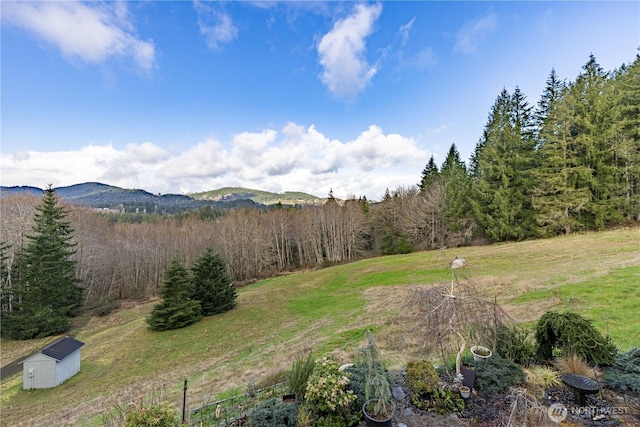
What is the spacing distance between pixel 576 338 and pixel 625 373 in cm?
78

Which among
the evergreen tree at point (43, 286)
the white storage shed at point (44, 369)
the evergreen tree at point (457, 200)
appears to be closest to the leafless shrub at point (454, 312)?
the white storage shed at point (44, 369)

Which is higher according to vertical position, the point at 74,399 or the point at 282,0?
the point at 282,0

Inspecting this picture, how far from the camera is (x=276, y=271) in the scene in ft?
118

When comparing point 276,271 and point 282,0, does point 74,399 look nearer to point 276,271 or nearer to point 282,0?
point 282,0

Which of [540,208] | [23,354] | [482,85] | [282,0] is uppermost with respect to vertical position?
[282,0]

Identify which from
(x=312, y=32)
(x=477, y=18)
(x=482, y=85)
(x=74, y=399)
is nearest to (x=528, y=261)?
(x=482, y=85)

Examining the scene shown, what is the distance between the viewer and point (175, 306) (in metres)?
16.5

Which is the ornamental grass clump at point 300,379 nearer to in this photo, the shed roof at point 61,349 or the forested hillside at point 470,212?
the shed roof at point 61,349

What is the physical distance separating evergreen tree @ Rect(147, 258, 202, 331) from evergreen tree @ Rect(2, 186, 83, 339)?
353 inches

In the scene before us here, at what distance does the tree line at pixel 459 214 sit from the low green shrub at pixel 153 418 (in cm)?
2340

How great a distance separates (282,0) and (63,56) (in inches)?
412

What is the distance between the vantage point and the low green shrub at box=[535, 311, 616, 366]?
4645 millimetres

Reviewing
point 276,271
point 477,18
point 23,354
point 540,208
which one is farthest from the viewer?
point 276,271

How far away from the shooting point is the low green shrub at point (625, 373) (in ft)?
13.8
